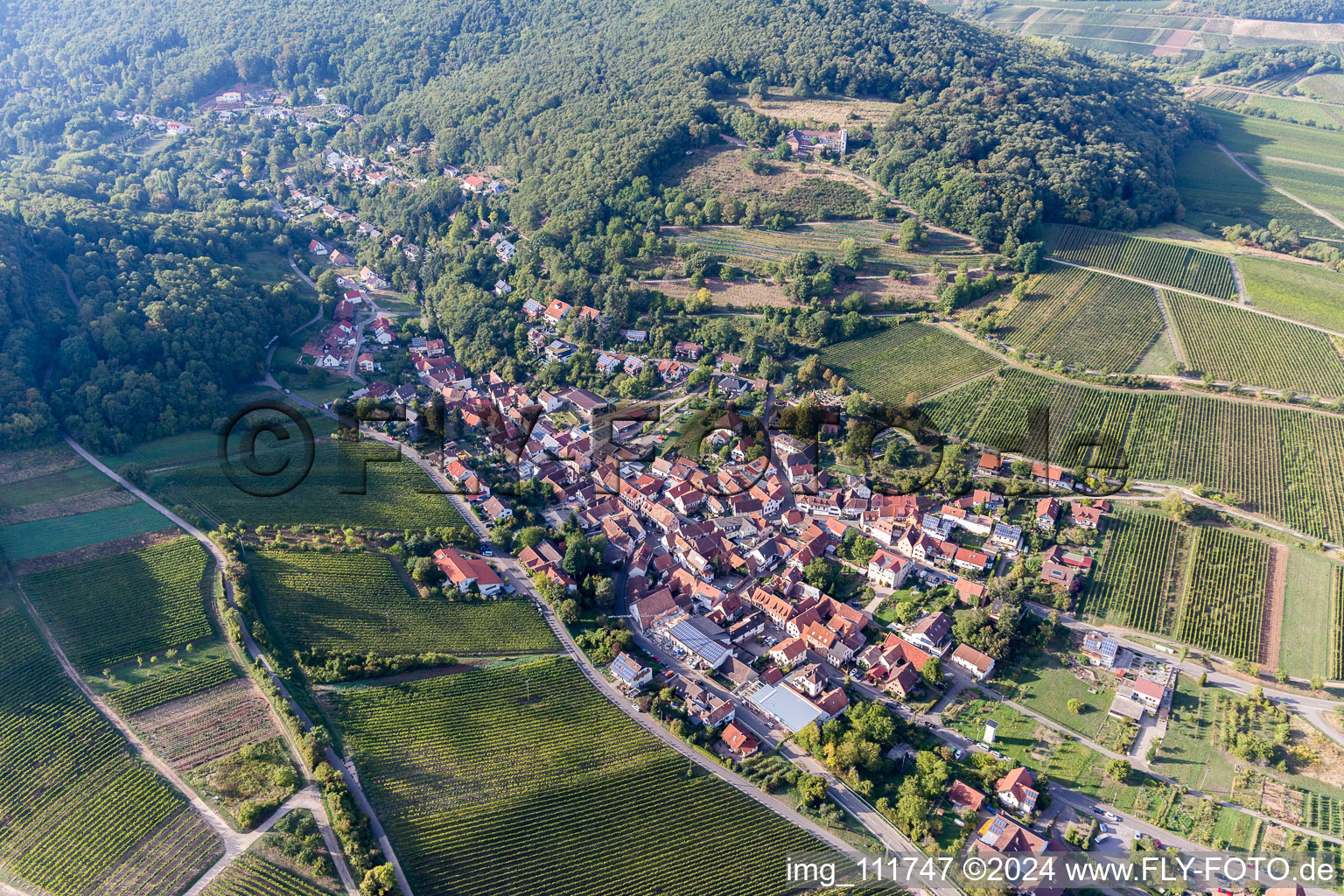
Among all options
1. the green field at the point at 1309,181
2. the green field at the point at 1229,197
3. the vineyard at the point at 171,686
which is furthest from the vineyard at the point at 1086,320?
the vineyard at the point at 171,686

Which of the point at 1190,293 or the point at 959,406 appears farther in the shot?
the point at 1190,293

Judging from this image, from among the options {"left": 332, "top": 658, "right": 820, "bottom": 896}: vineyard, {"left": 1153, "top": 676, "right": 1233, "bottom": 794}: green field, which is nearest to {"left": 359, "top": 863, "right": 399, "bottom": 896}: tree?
{"left": 332, "top": 658, "right": 820, "bottom": 896}: vineyard

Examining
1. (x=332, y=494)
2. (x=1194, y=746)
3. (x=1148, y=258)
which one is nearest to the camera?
(x=1194, y=746)

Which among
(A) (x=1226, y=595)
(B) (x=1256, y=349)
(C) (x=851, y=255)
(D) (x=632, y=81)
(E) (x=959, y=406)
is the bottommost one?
(A) (x=1226, y=595)

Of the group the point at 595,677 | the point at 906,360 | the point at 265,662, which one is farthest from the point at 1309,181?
the point at 265,662

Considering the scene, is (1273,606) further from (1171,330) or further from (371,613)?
(371,613)

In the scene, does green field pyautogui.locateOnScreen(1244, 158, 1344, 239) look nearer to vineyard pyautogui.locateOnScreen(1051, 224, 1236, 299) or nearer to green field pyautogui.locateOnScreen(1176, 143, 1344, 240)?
green field pyautogui.locateOnScreen(1176, 143, 1344, 240)

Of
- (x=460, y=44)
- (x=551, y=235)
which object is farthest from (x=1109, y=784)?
(x=460, y=44)

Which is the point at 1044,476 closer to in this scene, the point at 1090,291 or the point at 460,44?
the point at 1090,291

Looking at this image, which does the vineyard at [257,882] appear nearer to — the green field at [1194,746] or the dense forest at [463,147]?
the dense forest at [463,147]
